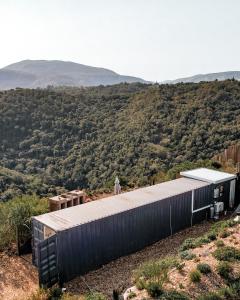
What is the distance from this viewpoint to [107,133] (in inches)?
1812

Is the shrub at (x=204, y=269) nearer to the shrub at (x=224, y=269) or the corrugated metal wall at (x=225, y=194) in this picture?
the shrub at (x=224, y=269)

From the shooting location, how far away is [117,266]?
1228 cm

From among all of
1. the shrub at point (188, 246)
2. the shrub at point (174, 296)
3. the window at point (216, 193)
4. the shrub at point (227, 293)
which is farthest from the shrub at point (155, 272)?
the window at point (216, 193)

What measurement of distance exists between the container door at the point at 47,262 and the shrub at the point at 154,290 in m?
3.19

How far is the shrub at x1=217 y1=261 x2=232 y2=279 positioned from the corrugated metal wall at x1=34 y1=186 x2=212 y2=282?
12.1 feet

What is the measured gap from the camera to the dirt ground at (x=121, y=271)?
10.9 meters

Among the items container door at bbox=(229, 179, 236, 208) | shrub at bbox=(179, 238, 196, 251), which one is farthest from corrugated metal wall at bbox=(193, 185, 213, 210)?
shrub at bbox=(179, 238, 196, 251)

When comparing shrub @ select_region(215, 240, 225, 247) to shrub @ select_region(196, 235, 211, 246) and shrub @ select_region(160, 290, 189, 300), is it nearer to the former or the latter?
shrub @ select_region(196, 235, 211, 246)

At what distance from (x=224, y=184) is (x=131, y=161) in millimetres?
20450

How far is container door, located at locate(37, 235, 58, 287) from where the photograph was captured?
423 inches

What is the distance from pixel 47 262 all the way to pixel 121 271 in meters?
2.45

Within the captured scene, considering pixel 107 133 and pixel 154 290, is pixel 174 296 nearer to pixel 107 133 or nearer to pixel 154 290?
pixel 154 290

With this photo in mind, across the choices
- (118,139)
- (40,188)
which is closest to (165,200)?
(40,188)

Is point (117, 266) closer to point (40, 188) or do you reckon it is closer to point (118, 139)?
point (40, 188)
